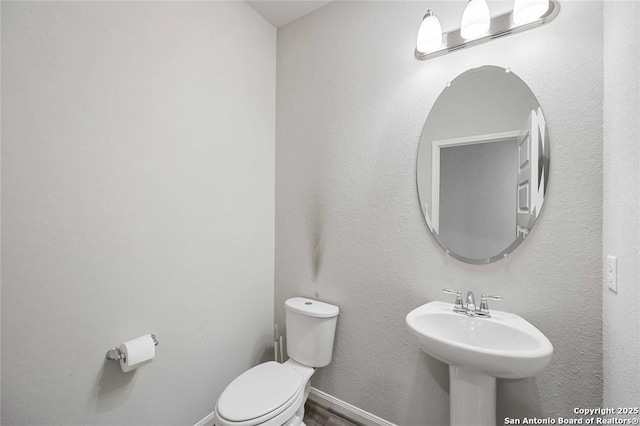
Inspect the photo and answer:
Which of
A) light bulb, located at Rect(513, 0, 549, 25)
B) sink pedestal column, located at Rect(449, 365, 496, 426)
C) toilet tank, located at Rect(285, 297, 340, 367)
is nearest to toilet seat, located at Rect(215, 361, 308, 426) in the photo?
toilet tank, located at Rect(285, 297, 340, 367)

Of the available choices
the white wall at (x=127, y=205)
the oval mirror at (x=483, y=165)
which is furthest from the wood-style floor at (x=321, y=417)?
the oval mirror at (x=483, y=165)

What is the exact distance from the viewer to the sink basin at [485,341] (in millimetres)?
917

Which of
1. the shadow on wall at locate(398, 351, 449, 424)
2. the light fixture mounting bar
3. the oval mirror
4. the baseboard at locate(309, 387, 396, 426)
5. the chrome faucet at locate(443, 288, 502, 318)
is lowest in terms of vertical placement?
the baseboard at locate(309, 387, 396, 426)

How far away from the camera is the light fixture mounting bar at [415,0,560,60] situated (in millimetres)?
1163

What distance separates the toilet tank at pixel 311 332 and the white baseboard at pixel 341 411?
31 cm

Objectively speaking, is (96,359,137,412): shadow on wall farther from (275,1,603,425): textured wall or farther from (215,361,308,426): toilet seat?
(275,1,603,425): textured wall

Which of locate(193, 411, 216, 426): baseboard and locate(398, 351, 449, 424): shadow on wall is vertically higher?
locate(398, 351, 449, 424): shadow on wall

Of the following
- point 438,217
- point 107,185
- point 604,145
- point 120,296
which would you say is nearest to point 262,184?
point 107,185

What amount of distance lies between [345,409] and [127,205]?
5.62 ft

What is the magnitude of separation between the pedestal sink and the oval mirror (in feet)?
0.94

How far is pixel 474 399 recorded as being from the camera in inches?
44.9

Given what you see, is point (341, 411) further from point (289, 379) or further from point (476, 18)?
point (476, 18)

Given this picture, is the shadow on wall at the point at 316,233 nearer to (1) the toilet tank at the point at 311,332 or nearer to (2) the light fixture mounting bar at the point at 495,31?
(1) the toilet tank at the point at 311,332

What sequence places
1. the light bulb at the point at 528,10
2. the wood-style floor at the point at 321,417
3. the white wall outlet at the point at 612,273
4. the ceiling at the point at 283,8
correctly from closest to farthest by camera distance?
1. the white wall outlet at the point at 612,273
2. the light bulb at the point at 528,10
3. the wood-style floor at the point at 321,417
4. the ceiling at the point at 283,8
